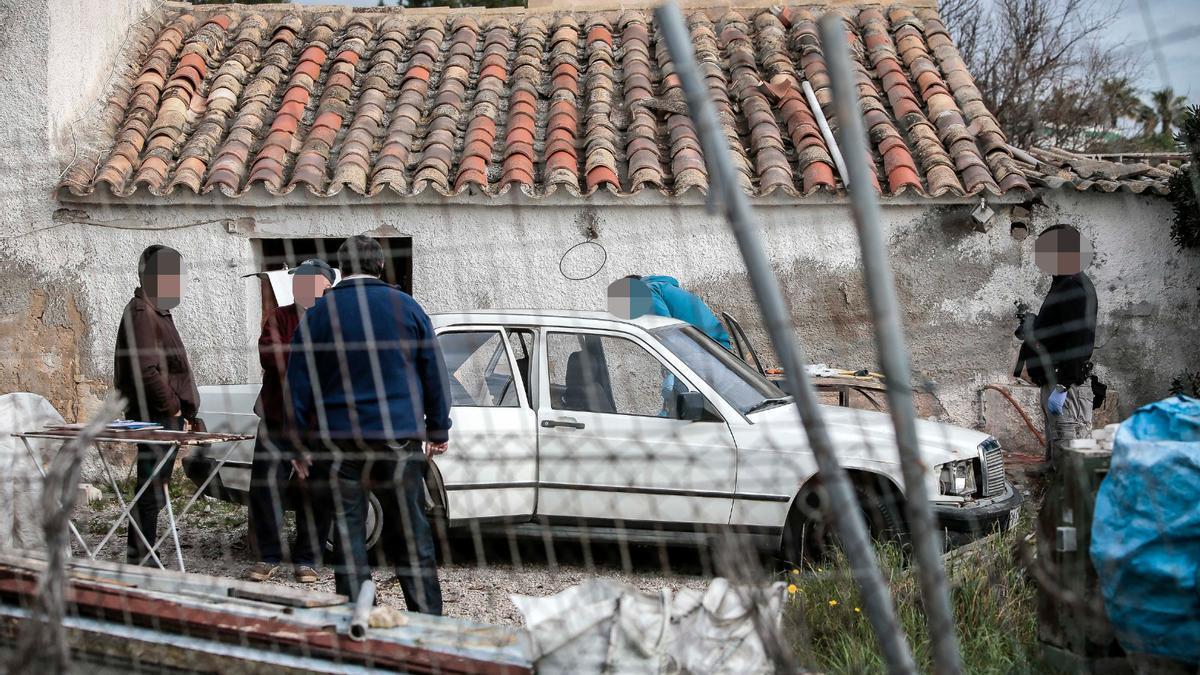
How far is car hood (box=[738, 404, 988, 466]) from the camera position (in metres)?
5.66

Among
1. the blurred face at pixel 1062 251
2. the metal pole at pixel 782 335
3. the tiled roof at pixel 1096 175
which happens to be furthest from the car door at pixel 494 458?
the tiled roof at pixel 1096 175

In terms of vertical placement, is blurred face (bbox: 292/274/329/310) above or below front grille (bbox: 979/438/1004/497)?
above

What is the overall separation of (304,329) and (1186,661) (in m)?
3.37

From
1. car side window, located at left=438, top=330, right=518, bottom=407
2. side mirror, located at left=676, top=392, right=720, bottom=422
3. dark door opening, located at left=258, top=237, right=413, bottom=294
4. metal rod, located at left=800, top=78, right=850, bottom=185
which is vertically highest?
metal rod, located at left=800, top=78, right=850, bottom=185

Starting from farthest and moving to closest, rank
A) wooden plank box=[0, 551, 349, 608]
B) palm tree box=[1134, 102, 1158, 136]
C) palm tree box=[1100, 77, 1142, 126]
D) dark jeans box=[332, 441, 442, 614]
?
1. palm tree box=[1134, 102, 1158, 136]
2. palm tree box=[1100, 77, 1142, 126]
3. dark jeans box=[332, 441, 442, 614]
4. wooden plank box=[0, 551, 349, 608]

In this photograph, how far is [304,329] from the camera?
475 cm

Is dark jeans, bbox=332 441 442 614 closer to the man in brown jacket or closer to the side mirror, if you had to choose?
the man in brown jacket

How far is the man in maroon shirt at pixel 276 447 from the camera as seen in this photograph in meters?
5.75

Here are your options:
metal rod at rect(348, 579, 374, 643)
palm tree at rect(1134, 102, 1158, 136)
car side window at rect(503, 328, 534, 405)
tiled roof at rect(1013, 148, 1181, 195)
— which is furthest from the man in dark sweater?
palm tree at rect(1134, 102, 1158, 136)

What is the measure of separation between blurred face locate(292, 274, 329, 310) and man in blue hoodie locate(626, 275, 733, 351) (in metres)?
2.43

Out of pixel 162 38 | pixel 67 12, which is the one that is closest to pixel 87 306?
pixel 67 12

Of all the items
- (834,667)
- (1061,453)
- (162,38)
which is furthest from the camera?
(162,38)

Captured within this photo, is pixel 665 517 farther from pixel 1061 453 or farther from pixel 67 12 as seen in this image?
pixel 67 12

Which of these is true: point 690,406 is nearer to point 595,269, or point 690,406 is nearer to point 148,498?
point 148,498
